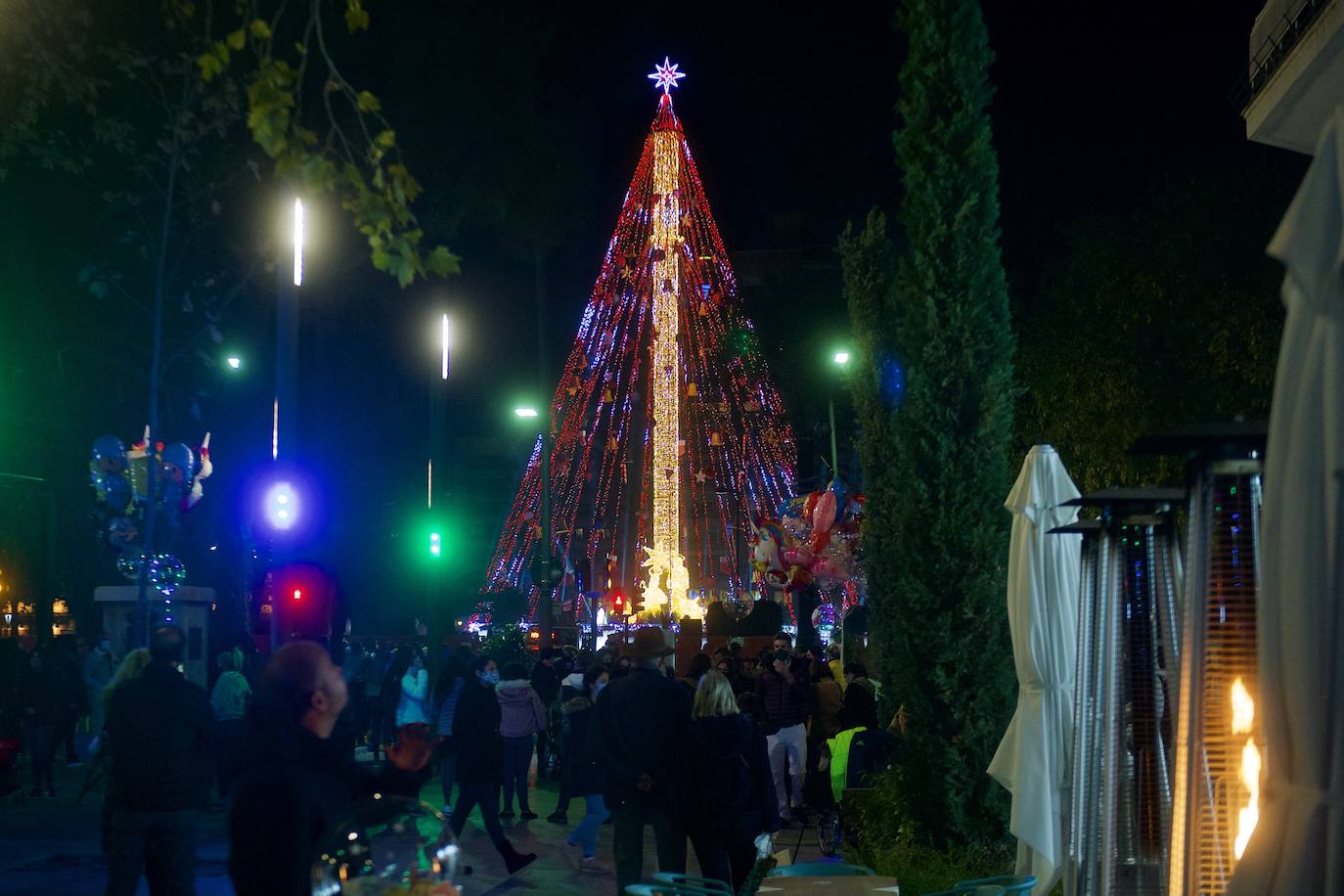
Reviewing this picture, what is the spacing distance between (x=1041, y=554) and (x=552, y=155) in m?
18.7

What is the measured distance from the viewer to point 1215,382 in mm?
24281

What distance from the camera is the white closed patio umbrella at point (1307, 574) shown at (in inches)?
131

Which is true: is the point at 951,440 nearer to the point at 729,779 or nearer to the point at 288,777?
the point at 729,779

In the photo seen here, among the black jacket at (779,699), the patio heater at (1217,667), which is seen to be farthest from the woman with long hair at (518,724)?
the patio heater at (1217,667)

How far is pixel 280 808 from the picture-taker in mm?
5059

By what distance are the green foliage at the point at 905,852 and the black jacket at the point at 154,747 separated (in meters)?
4.71

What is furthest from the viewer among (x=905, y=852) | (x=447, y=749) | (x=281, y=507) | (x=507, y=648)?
(x=507, y=648)

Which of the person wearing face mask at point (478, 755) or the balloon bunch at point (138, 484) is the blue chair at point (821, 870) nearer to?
the person wearing face mask at point (478, 755)

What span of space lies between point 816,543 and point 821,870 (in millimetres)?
15457

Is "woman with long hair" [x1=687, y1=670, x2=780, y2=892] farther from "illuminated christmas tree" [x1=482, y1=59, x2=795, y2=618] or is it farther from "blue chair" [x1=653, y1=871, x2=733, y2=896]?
"illuminated christmas tree" [x1=482, y1=59, x2=795, y2=618]

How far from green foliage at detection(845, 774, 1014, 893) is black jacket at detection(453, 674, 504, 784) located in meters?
3.51

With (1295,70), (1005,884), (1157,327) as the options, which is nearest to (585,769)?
(1005,884)

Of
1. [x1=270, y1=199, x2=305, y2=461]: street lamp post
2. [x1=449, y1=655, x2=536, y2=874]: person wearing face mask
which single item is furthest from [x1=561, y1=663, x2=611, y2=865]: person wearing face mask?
[x1=270, y1=199, x2=305, y2=461]: street lamp post

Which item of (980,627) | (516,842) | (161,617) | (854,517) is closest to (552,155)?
(854,517)
